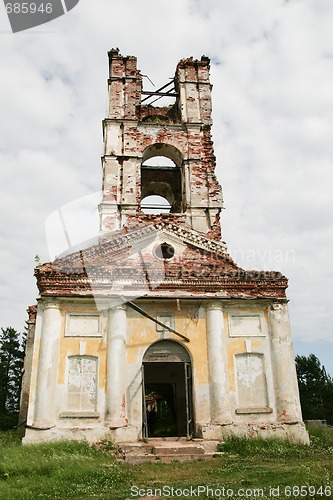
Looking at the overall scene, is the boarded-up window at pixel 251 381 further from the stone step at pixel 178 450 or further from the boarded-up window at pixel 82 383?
the boarded-up window at pixel 82 383

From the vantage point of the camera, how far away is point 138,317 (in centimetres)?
1319

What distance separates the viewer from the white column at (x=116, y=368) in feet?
38.8

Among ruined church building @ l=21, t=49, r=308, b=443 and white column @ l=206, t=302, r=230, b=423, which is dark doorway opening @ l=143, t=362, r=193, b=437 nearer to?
ruined church building @ l=21, t=49, r=308, b=443

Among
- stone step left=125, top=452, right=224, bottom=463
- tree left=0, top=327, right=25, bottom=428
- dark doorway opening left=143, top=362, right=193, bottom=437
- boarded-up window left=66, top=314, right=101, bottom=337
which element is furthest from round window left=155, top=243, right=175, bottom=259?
tree left=0, top=327, right=25, bottom=428

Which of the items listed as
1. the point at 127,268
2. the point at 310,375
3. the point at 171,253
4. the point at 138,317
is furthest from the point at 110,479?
the point at 310,375

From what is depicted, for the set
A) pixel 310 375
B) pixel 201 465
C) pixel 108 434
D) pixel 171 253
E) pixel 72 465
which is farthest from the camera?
pixel 310 375

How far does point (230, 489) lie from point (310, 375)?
115ft

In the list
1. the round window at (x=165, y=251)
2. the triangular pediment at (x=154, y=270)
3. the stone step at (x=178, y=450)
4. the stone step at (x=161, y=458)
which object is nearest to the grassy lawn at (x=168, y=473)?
the stone step at (x=161, y=458)

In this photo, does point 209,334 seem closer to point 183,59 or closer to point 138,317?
point 138,317

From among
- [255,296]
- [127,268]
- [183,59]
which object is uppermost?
[183,59]

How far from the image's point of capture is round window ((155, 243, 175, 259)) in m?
14.9

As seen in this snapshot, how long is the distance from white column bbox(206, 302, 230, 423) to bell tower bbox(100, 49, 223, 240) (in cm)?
434

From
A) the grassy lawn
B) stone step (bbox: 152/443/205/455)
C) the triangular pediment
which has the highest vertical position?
the triangular pediment

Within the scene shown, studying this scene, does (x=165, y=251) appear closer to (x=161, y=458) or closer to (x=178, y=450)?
(x=178, y=450)
